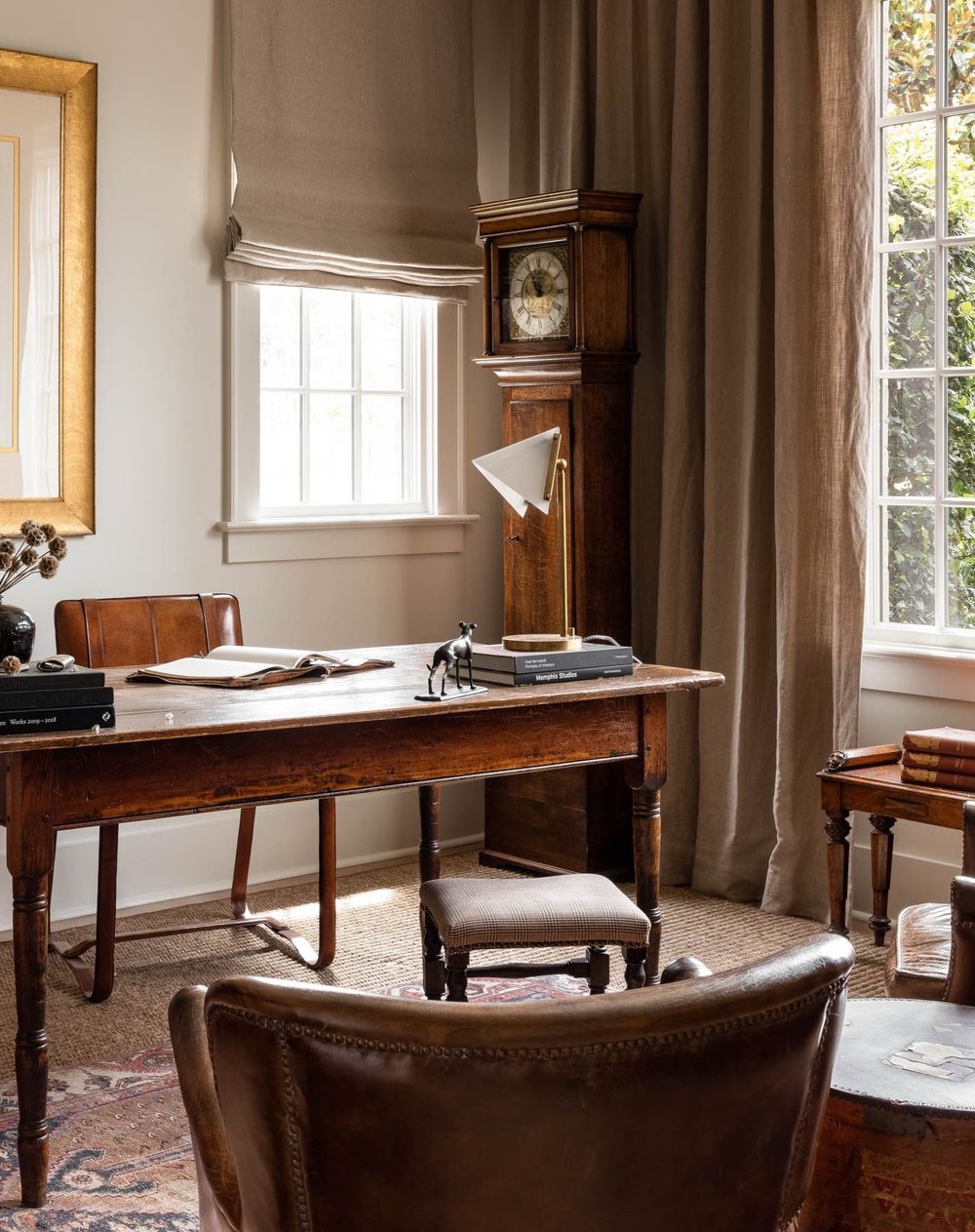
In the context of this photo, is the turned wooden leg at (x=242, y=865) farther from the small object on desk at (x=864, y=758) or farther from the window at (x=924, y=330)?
the window at (x=924, y=330)

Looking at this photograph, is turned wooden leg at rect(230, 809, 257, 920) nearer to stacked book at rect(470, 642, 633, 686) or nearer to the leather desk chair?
the leather desk chair

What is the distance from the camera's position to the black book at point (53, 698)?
2.43 meters

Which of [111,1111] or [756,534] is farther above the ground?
[756,534]

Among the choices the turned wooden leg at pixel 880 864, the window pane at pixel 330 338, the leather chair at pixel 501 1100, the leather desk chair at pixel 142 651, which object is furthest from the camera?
the window pane at pixel 330 338

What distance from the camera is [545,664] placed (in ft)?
10.0

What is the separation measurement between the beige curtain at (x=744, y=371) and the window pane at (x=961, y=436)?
24 cm

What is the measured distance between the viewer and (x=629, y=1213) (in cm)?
127

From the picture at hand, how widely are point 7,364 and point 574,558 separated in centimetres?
173

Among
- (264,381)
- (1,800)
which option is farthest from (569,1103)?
(264,381)

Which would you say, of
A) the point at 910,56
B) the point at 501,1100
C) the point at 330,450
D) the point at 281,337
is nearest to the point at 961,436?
the point at 910,56

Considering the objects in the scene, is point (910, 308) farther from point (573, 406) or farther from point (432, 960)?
point (432, 960)

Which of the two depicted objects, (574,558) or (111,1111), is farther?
(574,558)

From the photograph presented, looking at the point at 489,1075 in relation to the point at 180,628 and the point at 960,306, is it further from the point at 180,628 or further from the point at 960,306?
the point at 960,306

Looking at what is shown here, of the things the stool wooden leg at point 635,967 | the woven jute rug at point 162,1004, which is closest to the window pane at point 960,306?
the woven jute rug at point 162,1004
